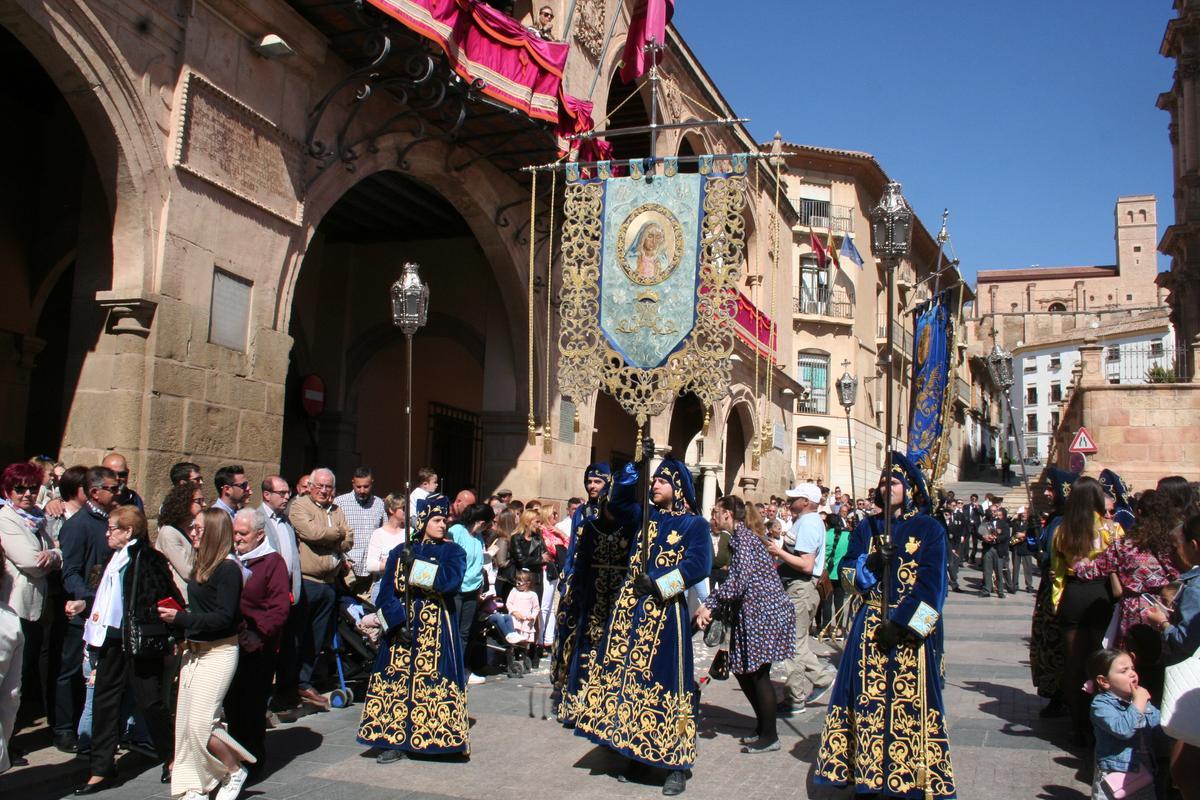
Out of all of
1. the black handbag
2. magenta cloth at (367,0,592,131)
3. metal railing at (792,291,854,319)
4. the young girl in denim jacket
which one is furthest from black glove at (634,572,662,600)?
metal railing at (792,291,854,319)

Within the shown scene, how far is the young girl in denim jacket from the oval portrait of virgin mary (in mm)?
3772

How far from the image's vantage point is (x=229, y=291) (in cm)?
920

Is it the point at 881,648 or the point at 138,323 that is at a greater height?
the point at 138,323

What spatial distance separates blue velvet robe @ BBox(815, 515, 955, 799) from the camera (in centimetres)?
541

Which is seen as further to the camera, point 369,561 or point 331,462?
point 331,462

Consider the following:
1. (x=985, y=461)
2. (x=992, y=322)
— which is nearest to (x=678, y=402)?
(x=985, y=461)

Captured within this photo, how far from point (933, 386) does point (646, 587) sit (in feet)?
12.2

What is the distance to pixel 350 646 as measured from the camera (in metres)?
8.51

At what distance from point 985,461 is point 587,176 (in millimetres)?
62447

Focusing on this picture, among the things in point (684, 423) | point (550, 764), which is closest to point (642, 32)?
point (684, 423)

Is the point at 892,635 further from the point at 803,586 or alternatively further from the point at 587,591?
the point at 803,586

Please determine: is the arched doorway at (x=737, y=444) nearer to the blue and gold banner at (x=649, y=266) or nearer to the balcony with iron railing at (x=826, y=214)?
the balcony with iron railing at (x=826, y=214)

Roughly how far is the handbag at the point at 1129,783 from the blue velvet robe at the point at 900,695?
0.77 metres

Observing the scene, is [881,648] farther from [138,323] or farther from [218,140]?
[218,140]
